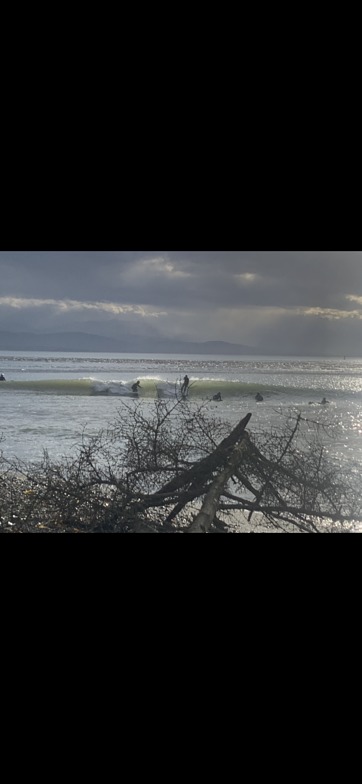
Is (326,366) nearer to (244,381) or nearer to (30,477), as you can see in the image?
(244,381)

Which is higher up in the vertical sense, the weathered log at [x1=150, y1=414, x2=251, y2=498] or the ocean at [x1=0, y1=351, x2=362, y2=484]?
the ocean at [x1=0, y1=351, x2=362, y2=484]

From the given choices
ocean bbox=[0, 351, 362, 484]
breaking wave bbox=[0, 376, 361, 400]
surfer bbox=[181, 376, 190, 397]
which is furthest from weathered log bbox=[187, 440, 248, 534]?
surfer bbox=[181, 376, 190, 397]

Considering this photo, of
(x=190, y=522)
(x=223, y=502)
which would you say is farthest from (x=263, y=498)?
(x=190, y=522)

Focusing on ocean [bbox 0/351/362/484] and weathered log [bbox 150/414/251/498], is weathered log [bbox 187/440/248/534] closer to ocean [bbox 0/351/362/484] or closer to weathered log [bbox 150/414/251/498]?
weathered log [bbox 150/414/251/498]

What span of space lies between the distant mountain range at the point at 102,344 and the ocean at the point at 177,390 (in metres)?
0.04

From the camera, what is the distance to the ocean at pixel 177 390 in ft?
10.3

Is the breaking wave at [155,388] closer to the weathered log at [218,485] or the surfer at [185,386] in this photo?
the surfer at [185,386]

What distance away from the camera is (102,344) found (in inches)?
132

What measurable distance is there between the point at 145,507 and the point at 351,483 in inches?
45.9

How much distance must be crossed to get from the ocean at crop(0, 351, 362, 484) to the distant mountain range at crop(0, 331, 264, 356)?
0.04 metres

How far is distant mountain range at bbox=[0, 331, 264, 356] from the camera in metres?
3.23

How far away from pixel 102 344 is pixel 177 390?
1.80 feet

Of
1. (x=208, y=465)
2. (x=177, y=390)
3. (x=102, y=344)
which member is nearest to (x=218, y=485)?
(x=208, y=465)
